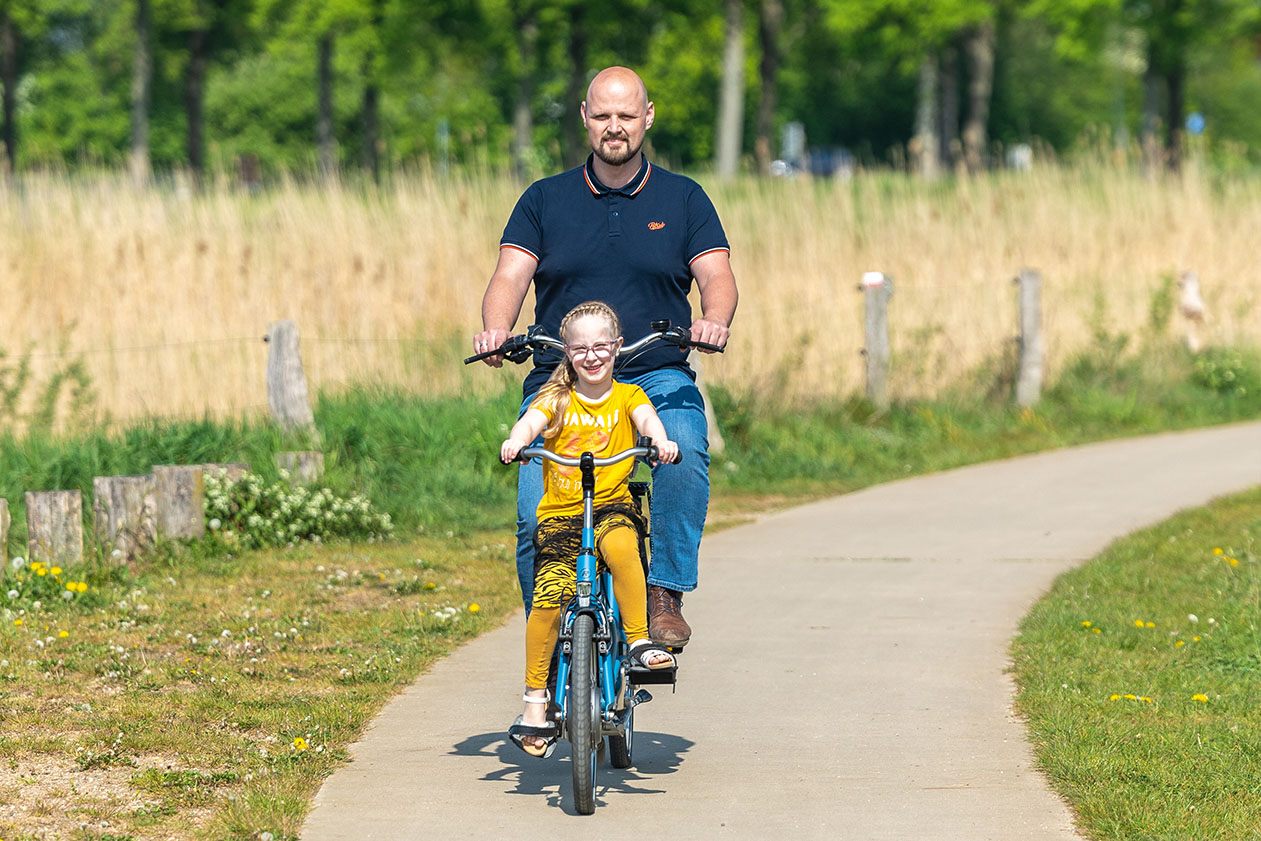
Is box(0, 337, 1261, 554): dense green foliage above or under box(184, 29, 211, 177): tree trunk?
under

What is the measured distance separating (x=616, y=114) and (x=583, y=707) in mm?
1773

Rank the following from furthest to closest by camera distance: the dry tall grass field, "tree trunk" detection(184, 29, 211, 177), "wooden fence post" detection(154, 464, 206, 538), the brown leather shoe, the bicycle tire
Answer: "tree trunk" detection(184, 29, 211, 177) → the dry tall grass field → "wooden fence post" detection(154, 464, 206, 538) → the brown leather shoe → the bicycle tire

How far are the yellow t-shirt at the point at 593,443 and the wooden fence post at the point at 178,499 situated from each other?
4.80 metres

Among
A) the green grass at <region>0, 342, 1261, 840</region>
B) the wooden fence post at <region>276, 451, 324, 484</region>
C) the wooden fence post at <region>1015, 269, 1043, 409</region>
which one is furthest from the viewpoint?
the wooden fence post at <region>1015, 269, 1043, 409</region>

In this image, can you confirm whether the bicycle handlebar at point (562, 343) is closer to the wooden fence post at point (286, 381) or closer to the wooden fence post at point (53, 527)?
the wooden fence post at point (53, 527)

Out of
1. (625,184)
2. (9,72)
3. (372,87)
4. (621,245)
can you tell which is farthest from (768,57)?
(621,245)

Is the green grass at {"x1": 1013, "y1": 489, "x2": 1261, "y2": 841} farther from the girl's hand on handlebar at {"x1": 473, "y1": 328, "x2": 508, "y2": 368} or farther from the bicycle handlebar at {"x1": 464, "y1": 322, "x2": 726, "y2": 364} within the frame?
the girl's hand on handlebar at {"x1": 473, "y1": 328, "x2": 508, "y2": 368}

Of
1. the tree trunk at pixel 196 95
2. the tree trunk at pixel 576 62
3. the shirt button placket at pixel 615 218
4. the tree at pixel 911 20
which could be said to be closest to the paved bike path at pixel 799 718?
the shirt button placket at pixel 615 218

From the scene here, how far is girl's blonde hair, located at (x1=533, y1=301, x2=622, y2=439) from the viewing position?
18.4ft

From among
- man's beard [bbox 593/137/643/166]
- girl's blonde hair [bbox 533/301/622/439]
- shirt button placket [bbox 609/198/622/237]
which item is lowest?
girl's blonde hair [bbox 533/301/622/439]

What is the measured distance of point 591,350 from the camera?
5547 mm

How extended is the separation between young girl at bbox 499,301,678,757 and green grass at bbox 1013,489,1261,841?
1405 millimetres

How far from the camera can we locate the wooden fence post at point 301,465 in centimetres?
1136

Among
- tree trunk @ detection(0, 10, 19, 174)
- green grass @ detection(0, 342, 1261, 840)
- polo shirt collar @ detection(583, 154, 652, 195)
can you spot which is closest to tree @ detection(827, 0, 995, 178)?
tree trunk @ detection(0, 10, 19, 174)
